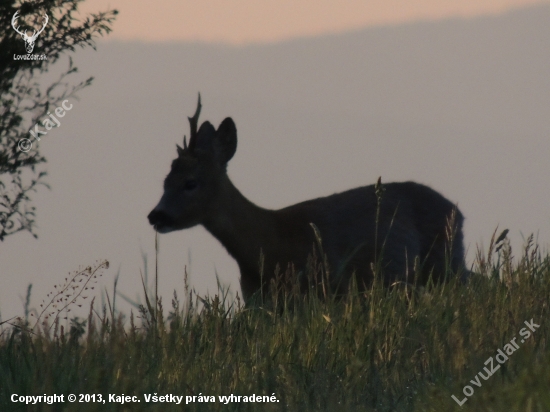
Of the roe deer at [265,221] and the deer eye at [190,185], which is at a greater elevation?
the deer eye at [190,185]

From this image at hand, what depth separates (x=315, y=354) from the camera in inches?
182

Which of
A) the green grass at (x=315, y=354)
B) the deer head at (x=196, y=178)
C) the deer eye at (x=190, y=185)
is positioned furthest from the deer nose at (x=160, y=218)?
the green grass at (x=315, y=354)

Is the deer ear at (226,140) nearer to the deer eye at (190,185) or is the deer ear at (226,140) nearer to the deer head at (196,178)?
the deer head at (196,178)

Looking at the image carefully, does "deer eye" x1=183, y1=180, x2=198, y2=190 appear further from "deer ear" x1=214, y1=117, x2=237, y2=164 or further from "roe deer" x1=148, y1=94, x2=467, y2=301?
"deer ear" x1=214, y1=117, x2=237, y2=164

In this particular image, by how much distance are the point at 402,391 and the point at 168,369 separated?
118 centimetres

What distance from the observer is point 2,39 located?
29.5ft

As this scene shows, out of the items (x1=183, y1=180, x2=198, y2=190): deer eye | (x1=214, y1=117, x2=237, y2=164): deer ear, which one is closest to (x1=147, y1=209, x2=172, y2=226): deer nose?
(x1=183, y1=180, x2=198, y2=190): deer eye

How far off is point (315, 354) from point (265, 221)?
3.69 metres

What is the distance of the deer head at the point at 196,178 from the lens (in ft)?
26.6

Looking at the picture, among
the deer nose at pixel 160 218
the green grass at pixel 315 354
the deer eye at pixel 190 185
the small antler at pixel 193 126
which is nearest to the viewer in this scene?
the green grass at pixel 315 354

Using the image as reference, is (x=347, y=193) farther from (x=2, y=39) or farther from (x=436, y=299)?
(x=2, y=39)

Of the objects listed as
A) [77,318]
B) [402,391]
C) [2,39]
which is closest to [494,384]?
[402,391]

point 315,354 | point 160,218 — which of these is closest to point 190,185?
Result: point 160,218

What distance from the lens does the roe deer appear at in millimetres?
8078
